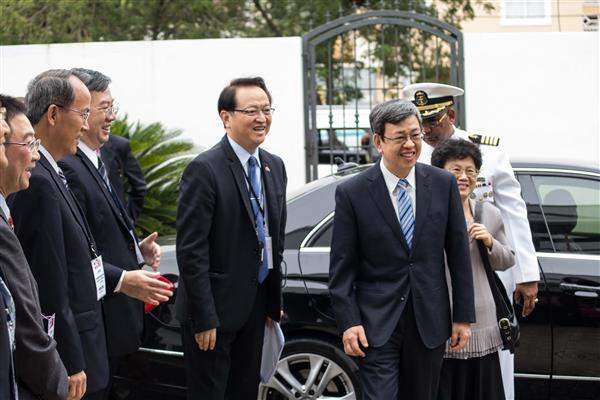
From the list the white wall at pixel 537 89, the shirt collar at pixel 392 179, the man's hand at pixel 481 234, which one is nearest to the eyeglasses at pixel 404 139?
the shirt collar at pixel 392 179

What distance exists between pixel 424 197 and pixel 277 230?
2.77 ft

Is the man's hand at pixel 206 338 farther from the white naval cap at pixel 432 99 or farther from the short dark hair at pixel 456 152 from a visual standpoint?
the white naval cap at pixel 432 99

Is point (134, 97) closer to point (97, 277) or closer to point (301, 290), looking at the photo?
point (301, 290)

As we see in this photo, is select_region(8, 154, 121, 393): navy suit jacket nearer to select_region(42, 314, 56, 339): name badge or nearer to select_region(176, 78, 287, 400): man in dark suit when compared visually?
select_region(42, 314, 56, 339): name badge

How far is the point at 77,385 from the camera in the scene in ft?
12.0

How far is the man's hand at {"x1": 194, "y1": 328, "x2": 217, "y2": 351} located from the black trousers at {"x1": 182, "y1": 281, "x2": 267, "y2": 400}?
0.34 ft

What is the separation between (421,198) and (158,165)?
6624mm

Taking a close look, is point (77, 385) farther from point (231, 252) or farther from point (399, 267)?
point (399, 267)

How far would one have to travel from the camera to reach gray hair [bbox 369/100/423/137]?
4.54 metres

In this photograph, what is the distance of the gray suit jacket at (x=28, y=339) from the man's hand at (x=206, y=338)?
1.43 metres

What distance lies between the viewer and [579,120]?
11.2m

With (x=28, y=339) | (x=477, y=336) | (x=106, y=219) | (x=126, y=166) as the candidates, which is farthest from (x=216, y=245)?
(x=126, y=166)

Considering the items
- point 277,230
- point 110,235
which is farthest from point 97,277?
point 277,230

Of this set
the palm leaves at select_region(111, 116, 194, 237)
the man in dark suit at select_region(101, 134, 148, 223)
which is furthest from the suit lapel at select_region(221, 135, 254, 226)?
the palm leaves at select_region(111, 116, 194, 237)
